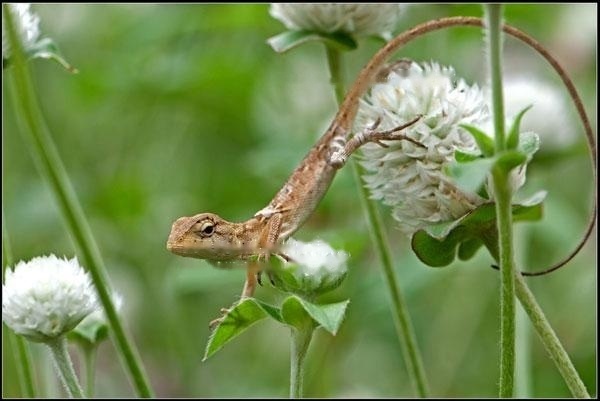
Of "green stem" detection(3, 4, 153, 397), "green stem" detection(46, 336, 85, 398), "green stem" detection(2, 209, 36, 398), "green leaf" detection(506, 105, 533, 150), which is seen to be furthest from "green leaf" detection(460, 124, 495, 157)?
"green stem" detection(2, 209, 36, 398)

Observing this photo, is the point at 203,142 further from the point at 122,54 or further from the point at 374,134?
the point at 374,134

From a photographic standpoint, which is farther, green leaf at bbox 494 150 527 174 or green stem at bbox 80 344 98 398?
green stem at bbox 80 344 98 398

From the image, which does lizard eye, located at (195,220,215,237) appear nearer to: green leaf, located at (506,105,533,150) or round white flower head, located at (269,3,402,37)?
round white flower head, located at (269,3,402,37)

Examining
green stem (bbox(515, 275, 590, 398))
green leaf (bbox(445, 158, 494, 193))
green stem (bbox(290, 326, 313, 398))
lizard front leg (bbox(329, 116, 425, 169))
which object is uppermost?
lizard front leg (bbox(329, 116, 425, 169))

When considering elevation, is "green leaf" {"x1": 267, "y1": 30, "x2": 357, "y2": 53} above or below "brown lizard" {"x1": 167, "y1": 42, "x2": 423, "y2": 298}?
above

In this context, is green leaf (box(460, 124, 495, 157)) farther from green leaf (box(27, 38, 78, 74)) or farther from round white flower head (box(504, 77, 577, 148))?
round white flower head (box(504, 77, 577, 148))

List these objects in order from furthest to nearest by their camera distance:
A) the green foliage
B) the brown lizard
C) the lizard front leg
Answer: the brown lizard < the lizard front leg < the green foliage

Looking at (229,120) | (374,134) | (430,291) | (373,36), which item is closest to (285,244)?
(374,134)

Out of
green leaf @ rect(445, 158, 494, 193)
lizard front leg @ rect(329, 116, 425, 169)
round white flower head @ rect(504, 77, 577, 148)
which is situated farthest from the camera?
round white flower head @ rect(504, 77, 577, 148)
